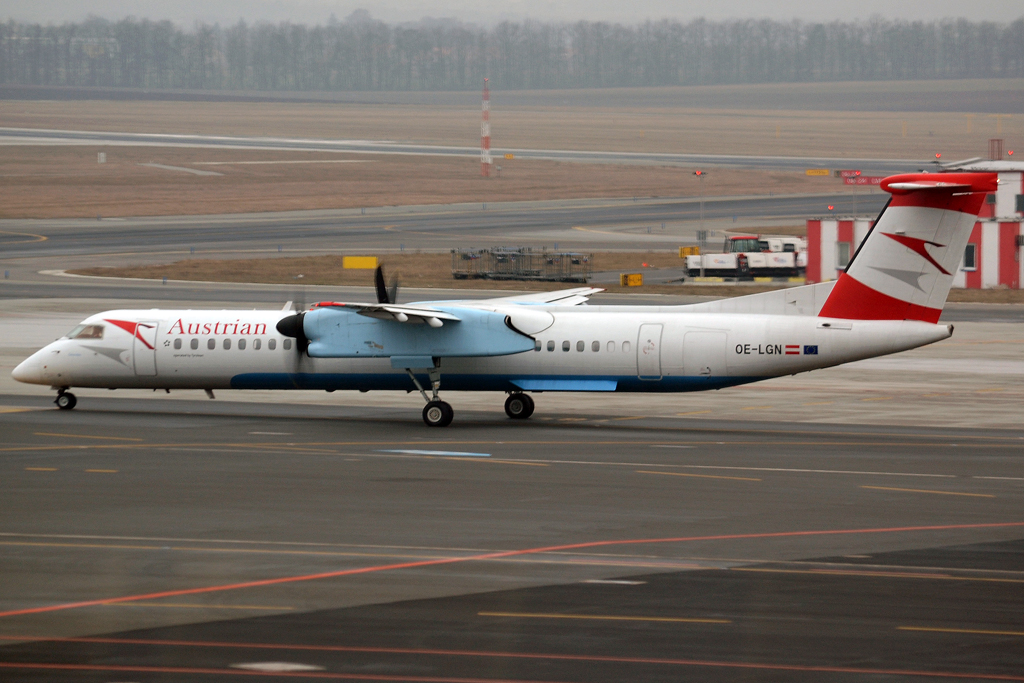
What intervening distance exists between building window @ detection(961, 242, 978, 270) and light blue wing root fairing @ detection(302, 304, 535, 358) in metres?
44.8

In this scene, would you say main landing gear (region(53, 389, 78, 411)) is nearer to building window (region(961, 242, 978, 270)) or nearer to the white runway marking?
the white runway marking

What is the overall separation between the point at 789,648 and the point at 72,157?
151356 millimetres

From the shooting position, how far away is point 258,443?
29891 millimetres

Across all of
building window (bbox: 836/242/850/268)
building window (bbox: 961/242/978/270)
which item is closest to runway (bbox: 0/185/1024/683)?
building window (bbox: 961/242/978/270)

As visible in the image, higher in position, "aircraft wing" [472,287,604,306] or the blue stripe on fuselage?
"aircraft wing" [472,287,604,306]

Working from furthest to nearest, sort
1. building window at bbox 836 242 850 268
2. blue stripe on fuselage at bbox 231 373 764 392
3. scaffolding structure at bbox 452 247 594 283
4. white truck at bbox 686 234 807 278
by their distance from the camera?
white truck at bbox 686 234 807 278 → scaffolding structure at bbox 452 247 594 283 → building window at bbox 836 242 850 268 → blue stripe on fuselage at bbox 231 373 764 392

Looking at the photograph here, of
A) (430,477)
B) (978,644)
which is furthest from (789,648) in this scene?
(430,477)

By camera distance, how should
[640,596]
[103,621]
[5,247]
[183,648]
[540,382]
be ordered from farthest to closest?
[5,247]
[540,382]
[640,596]
[103,621]
[183,648]

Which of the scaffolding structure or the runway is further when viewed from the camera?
the scaffolding structure

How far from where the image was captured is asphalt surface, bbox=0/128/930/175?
530 feet

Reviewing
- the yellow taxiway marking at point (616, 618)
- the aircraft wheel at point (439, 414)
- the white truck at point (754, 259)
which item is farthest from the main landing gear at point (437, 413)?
the white truck at point (754, 259)

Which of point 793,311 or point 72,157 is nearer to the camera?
point 793,311

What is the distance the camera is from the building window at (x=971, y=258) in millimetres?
70000

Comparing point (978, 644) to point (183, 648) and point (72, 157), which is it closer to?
point (183, 648)
